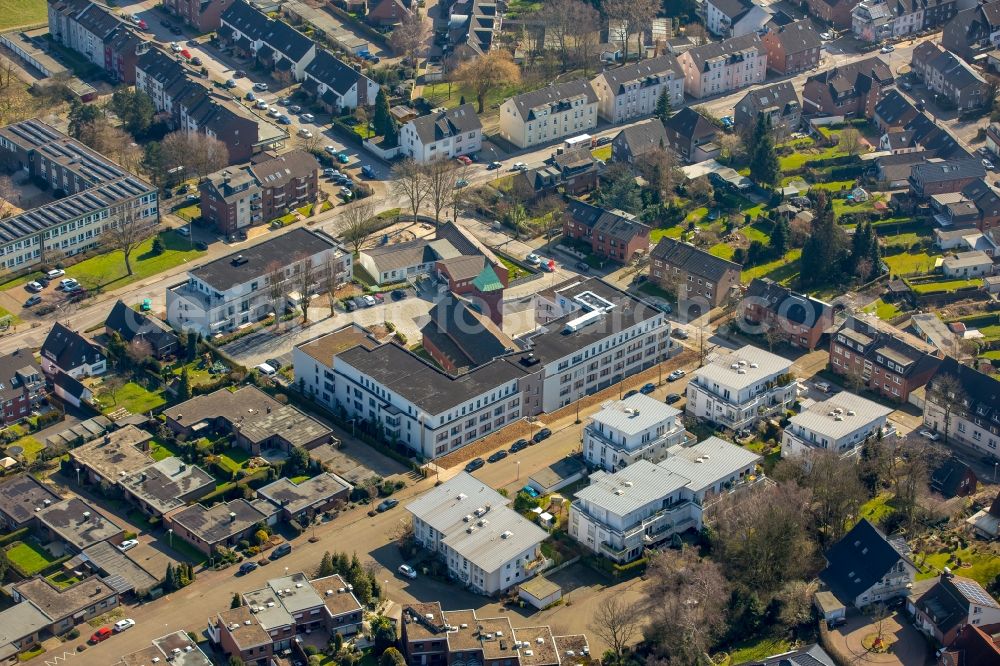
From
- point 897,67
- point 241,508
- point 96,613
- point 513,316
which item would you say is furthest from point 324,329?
point 897,67

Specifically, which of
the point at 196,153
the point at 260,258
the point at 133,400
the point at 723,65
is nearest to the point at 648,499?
the point at 133,400

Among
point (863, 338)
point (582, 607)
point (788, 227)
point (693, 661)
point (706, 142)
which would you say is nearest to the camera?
point (693, 661)

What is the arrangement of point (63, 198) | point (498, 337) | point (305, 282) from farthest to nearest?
point (63, 198), point (305, 282), point (498, 337)

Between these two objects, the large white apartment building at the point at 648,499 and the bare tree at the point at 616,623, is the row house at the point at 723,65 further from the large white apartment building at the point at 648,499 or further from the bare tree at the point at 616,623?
the bare tree at the point at 616,623

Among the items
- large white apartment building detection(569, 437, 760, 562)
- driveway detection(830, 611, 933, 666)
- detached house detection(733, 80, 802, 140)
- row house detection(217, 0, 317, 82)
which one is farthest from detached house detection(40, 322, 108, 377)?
detached house detection(733, 80, 802, 140)

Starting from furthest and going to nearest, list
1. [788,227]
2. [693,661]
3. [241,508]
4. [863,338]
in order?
[788,227] → [863,338] → [241,508] → [693,661]

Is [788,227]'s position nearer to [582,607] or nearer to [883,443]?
[883,443]

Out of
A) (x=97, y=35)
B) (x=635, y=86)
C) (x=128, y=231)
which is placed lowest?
(x=128, y=231)

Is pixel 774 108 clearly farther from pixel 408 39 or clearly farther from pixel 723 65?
pixel 408 39
